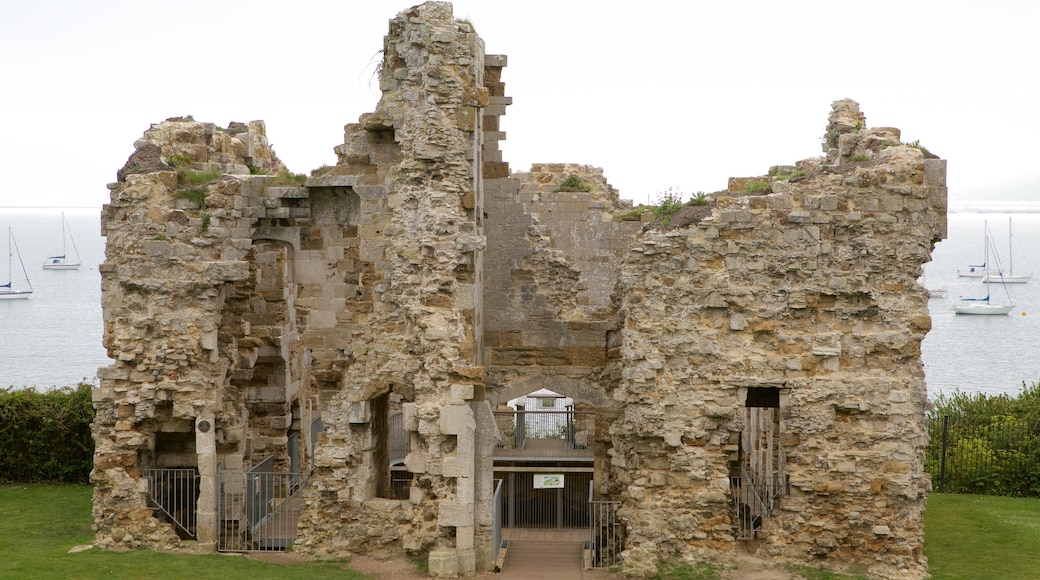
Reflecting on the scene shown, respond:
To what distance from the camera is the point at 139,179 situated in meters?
17.0

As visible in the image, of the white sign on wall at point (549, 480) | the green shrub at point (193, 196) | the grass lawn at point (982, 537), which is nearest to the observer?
the grass lawn at point (982, 537)

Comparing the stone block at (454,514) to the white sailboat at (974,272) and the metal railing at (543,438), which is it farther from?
the white sailboat at (974,272)

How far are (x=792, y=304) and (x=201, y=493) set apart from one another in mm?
8909

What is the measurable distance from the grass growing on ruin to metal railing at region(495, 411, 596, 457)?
6136 mm

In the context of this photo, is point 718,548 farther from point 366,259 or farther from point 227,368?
point 227,368

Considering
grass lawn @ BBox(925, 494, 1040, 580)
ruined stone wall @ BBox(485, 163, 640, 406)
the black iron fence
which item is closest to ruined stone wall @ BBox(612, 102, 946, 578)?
Result: grass lawn @ BBox(925, 494, 1040, 580)

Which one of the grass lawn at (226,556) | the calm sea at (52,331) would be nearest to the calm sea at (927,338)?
the calm sea at (52,331)

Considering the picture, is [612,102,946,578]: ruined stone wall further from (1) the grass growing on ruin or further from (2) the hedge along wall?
(2) the hedge along wall

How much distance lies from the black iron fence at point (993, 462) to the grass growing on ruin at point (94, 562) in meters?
12.3

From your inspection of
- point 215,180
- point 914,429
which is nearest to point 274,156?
point 215,180

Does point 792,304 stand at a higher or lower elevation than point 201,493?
higher

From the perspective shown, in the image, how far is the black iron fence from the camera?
21.7 meters

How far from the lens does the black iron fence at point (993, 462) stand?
21.7 meters

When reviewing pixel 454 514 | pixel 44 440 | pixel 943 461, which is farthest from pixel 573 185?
pixel 44 440
